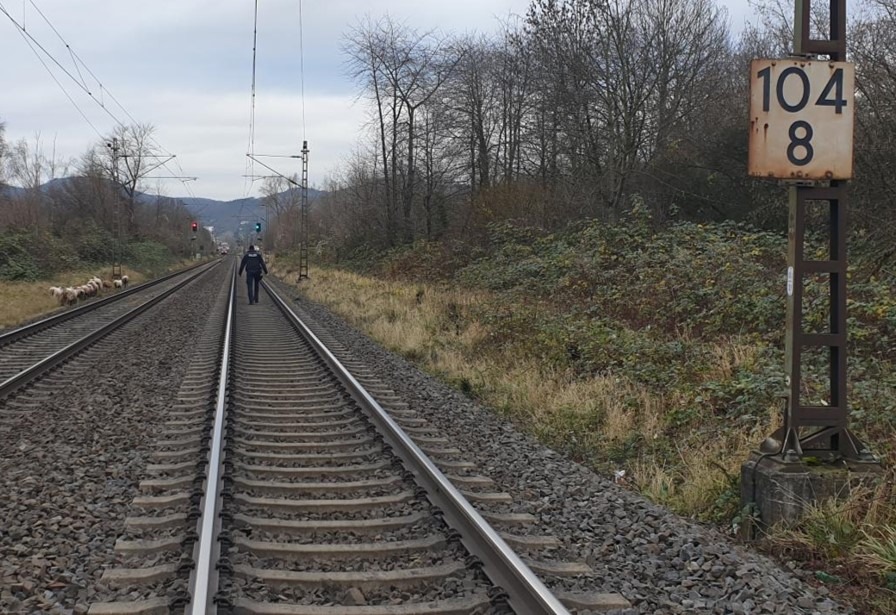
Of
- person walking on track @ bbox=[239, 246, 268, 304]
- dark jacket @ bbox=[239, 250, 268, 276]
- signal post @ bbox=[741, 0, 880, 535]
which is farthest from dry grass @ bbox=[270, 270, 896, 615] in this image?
dark jacket @ bbox=[239, 250, 268, 276]

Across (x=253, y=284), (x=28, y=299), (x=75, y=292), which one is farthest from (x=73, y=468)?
(x=28, y=299)

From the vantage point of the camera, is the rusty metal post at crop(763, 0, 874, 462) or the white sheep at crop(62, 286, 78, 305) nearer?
the rusty metal post at crop(763, 0, 874, 462)

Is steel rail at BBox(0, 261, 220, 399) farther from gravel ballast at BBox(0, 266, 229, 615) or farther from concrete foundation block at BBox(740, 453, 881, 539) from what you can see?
concrete foundation block at BBox(740, 453, 881, 539)

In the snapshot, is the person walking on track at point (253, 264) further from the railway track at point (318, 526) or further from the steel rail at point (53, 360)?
the railway track at point (318, 526)

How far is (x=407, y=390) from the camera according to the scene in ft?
34.2

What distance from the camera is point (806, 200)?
5090 millimetres

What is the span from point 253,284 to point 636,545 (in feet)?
72.8

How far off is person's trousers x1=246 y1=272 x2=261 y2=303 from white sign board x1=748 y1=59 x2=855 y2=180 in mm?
20749

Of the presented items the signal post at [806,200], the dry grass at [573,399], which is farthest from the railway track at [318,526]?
the signal post at [806,200]

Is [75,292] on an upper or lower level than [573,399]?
upper

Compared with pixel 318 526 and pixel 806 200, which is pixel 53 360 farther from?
pixel 806 200

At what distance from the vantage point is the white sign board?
496 cm

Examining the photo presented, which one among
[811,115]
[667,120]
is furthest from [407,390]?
[667,120]

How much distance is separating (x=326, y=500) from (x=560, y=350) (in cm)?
682
